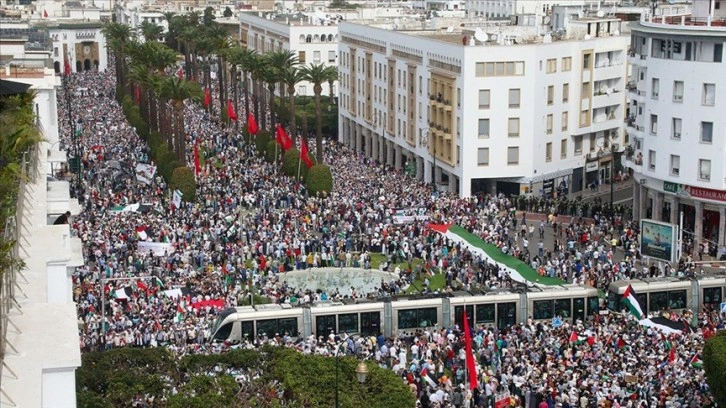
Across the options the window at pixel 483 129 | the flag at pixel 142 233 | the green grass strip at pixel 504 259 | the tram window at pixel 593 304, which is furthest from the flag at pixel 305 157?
the tram window at pixel 593 304

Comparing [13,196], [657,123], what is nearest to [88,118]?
[657,123]

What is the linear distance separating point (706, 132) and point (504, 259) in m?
16.9

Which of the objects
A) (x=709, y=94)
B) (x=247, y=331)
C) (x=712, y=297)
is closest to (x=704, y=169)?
(x=709, y=94)

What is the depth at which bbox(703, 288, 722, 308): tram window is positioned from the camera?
54.0 m

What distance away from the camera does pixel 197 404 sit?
3231 cm

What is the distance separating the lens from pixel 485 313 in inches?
2012

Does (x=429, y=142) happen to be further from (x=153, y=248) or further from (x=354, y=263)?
(x=153, y=248)

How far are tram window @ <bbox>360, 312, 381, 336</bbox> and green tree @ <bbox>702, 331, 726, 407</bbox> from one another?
48.0 feet

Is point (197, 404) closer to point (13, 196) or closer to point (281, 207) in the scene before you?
point (13, 196)

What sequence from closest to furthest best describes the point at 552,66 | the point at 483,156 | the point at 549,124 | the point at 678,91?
1. the point at 678,91
2. the point at 483,156
3. the point at 552,66
4. the point at 549,124

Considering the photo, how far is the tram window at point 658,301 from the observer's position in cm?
5291

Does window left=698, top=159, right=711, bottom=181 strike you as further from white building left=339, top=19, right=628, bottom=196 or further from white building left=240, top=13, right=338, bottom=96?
white building left=240, top=13, right=338, bottom=96

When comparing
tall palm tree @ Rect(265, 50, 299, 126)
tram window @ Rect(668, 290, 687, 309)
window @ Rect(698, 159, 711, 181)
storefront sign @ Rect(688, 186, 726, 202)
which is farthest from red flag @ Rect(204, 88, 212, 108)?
tram window @ Rect(668, 290, 687, 309)

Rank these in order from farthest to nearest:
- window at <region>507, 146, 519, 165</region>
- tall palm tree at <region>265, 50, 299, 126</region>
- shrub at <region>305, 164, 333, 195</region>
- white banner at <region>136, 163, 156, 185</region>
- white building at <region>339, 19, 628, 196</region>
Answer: tall palm tree at <region>265, 50, 299, 126</region>
window at <region>507, 146, 519, 165</region>
white building at <region>339, 19, 628, 196</region>
white banner at <region>136, 163, 156, 185</region>
shrub at <region>305, 164, 333, 195</region>
